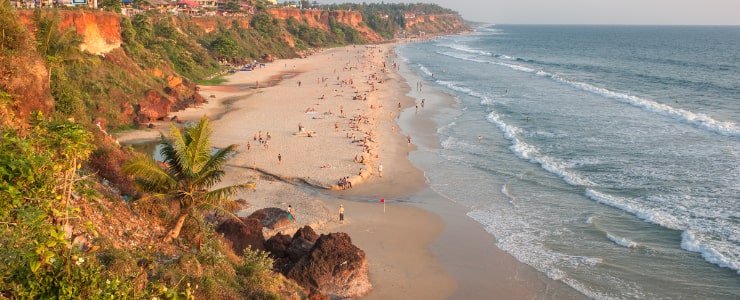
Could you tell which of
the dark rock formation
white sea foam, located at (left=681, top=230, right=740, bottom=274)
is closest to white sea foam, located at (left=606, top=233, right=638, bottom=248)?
white sea foam, located at (left=681, top=230, right=740, bottom=274)

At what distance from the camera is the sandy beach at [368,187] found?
17828 mm

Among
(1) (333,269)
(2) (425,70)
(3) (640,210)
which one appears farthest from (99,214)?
(2) (425,70)

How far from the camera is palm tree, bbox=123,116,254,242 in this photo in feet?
42.8

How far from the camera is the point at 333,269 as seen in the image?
52.5 feet

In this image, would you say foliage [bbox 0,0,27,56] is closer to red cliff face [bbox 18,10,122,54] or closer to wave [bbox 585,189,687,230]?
wave [bbox 585,189,687,230]

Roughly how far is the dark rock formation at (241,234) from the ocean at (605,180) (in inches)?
338

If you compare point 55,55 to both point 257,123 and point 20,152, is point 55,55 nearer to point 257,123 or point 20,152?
point 257,123

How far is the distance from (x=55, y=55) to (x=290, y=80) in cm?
3822

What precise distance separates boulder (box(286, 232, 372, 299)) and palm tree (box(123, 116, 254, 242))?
358cm

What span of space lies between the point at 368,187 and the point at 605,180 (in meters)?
11.3

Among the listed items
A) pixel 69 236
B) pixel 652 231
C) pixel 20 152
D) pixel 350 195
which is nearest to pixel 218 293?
pixel 69 236

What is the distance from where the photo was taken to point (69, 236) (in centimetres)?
919

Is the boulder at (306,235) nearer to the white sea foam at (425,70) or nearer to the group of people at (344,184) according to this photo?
the group of people at (344,184)

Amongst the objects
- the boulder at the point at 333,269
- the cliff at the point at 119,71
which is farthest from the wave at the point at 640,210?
the cliff at the point at 119,71
